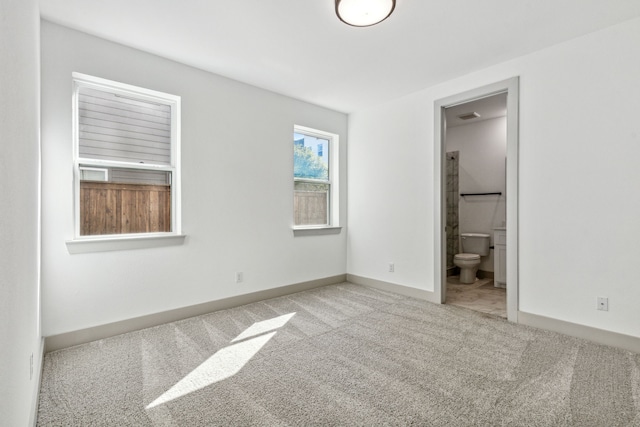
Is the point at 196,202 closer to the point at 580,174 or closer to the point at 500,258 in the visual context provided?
the point at 580,174

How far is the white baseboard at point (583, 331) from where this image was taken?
2545 mm

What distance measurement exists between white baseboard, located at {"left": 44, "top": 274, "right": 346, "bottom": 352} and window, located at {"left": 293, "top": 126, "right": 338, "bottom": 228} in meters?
0.92

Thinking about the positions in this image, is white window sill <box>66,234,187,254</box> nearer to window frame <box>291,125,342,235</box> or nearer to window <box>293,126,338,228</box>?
window <box>293,126,338,228</box>

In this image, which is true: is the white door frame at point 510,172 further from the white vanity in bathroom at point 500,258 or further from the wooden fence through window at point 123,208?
the wooden fence through window at point 123,208


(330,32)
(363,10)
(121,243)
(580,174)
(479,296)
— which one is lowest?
(479,296)

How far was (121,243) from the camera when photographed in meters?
2.86

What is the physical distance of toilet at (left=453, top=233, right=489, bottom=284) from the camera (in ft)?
16.1

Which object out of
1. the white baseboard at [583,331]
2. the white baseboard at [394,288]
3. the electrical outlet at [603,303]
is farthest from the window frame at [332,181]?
the electrical outlet at [603,303]

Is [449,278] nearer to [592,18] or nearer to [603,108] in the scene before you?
[603,108]

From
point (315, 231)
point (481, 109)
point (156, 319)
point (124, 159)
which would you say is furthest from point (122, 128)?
point (481, 109)

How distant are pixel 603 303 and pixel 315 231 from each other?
3046 mm

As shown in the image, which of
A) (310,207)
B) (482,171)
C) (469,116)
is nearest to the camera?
(310,207)

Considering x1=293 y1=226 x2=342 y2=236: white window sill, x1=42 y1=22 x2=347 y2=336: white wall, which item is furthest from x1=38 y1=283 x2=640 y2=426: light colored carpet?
x1=293 y1=226 x2=342 y2=236: white window sill

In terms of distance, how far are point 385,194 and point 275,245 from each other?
1.62 meters
